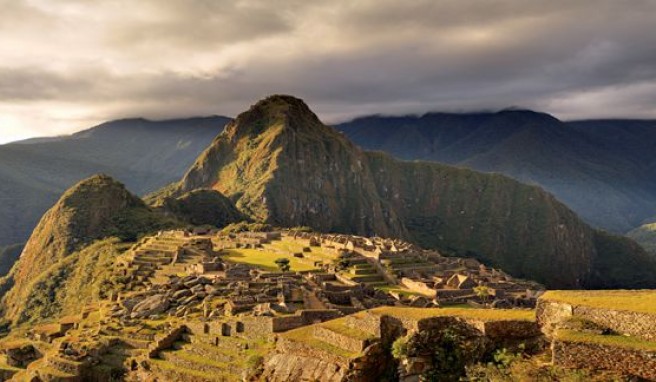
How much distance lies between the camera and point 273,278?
54.7 meters

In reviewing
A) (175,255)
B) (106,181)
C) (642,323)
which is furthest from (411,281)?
(106,181)

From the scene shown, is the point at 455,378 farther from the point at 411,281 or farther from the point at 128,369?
the point at 411,281

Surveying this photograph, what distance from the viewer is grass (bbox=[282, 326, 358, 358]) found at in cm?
2004

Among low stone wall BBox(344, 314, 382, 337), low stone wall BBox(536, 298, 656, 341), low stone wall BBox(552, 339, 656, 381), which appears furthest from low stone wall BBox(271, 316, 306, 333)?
low stone wall BBox(552, 339, 656, 381)

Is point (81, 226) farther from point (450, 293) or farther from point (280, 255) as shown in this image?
point (450, 293)

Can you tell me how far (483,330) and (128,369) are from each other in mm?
29008

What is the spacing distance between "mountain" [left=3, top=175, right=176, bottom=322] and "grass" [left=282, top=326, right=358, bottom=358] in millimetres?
107482

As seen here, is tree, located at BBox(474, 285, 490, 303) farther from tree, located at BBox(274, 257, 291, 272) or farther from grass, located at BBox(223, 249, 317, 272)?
tree, located at BBox(274, 257, 291, 272)

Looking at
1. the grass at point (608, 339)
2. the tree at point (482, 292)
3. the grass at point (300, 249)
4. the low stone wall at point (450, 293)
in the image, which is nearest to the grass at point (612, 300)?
the grass at point (608, 339)

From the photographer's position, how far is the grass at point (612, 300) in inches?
636

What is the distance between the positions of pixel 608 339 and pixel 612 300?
230 centimetres

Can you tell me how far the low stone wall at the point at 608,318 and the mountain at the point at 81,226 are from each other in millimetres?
115897

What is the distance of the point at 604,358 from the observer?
15.2 metres

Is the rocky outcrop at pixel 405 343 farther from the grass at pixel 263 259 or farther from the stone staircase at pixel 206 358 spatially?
the grass at pixel 263 259
